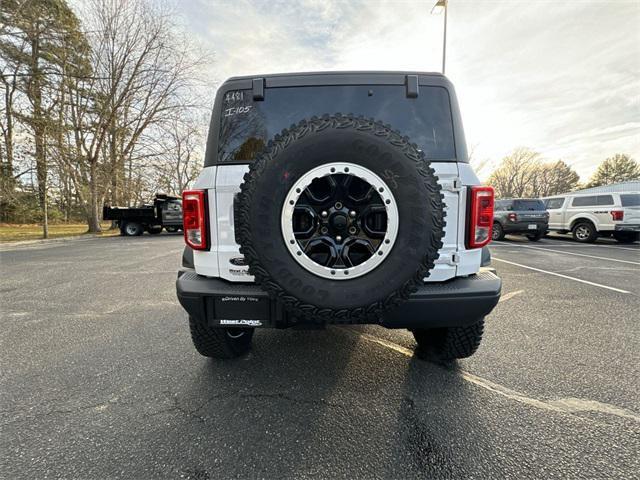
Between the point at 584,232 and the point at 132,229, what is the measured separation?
2235 centimetres

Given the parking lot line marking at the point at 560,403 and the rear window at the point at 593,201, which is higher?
the rear window at the point at 593,201

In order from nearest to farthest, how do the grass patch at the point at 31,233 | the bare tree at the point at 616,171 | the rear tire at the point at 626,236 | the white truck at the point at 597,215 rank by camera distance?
the white truck at the point at 597,215 < the rear tire at the point at 626,236 < the grass patch at the point at 31,233 < the bare tree at the point at 616,171

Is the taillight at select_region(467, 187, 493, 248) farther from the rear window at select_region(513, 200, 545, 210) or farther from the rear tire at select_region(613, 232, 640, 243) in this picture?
the rear tire at select_region(613, 232, 640, 243)

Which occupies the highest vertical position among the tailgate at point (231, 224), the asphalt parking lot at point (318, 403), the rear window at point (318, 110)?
the rear window at point (318, 110)

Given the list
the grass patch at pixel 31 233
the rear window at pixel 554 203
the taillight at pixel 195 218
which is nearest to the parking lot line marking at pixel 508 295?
the taillight at pixel 195 218

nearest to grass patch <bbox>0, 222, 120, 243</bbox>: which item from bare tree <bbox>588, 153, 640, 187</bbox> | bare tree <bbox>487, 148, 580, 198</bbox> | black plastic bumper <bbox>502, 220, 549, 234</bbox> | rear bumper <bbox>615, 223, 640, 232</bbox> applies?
black plastic bumper <bbox>502, 220, 549, 234</bbox>

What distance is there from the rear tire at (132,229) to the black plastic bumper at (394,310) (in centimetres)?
1815

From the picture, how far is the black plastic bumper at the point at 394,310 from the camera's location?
5.66 ft

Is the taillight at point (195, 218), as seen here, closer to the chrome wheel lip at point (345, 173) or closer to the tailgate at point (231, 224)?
the tailgate at point (231, 224)

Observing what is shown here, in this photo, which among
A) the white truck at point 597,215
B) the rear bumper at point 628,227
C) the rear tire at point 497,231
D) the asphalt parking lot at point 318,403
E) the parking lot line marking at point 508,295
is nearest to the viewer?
the asphalt parking lot at point 318,403

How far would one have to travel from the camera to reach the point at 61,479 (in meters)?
1.44

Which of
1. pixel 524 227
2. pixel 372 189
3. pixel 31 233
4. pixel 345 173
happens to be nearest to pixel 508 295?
pixel 372 189

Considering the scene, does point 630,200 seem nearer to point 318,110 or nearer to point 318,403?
point 318,110

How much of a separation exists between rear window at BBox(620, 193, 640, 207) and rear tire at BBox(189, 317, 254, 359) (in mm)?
14245
